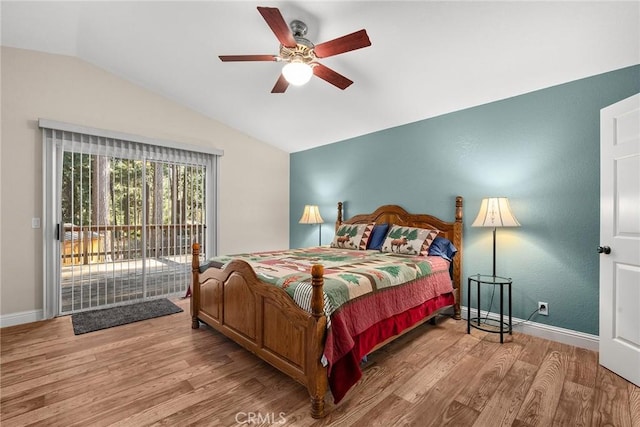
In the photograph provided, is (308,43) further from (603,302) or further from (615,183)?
(603,302)

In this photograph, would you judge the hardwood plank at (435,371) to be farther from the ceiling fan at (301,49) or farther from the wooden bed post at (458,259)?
the ceiling fan at (301,49)

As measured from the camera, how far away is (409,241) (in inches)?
134

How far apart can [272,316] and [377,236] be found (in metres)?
2.14

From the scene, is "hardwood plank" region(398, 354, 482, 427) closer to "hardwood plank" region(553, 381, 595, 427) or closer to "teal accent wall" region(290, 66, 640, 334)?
"hardwood plank" region(553, 381, 595, 427)

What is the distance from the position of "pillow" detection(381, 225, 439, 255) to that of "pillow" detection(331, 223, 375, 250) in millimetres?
320

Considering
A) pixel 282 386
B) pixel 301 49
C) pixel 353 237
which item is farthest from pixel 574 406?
pixel 301 49

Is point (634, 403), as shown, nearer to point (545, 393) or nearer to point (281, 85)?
point (545, 393)

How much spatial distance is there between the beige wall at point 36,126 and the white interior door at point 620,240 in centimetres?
451

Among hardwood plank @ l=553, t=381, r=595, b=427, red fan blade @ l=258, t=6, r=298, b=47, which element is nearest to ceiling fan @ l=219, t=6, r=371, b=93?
red fan blade @ l=258, t=6, r=298, b=47

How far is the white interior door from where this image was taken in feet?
6.81

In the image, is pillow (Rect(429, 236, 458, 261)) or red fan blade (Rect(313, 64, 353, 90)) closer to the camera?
red fan blade (Rect(313, 64, 353, 90))

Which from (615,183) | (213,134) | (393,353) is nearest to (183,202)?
(213,134)

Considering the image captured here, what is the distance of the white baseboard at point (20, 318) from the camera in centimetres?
309

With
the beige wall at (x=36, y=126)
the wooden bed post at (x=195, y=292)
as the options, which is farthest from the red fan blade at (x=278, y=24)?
the beige wall at (x=36, y=126)
